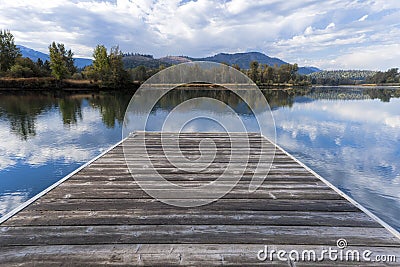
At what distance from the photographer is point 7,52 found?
53.0 m

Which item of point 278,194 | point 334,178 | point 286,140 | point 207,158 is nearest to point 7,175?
point 207,158

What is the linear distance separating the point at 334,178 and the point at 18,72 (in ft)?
188

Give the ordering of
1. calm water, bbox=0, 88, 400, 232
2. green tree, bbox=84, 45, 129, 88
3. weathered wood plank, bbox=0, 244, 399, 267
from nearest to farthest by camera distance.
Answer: weathered wood plank, bbox=0, 244, 399, 267 → calm water, bbox=0, 88, 400, 232 → green tree, bbox=84, 45, 129, 88

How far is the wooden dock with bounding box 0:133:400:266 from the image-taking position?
227 cm

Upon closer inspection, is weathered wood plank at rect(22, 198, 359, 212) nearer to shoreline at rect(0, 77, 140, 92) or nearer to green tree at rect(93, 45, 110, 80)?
shoreline at rect(0, 77, 140, 92)

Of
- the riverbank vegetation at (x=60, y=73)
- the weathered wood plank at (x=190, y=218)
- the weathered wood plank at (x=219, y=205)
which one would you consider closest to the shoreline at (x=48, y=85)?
the riverbank vegetation at (x=60, y=73)

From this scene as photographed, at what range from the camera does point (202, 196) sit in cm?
352

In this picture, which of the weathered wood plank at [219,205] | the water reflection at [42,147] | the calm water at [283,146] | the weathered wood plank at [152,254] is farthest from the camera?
the water reflection at [42,147]

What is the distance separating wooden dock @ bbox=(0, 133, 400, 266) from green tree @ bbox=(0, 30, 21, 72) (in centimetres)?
6151

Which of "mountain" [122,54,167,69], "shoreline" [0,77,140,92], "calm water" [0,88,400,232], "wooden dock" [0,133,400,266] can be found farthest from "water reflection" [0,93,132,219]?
"mountain" [122,54,167,69]

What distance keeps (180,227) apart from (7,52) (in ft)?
217

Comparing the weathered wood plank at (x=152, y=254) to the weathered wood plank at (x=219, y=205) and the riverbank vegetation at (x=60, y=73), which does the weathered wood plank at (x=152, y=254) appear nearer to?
the weathered wood plank at (x=219, y=205)

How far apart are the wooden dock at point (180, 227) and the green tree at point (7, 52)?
61.5 meters

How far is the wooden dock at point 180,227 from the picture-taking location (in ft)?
7.45
